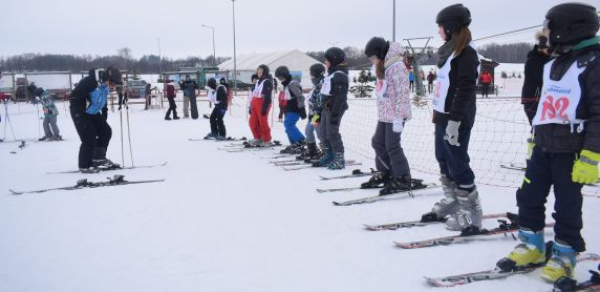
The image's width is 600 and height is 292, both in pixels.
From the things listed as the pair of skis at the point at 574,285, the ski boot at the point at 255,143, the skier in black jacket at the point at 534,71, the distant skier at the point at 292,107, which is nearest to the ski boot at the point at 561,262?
the pair of skis at the point at 574,285

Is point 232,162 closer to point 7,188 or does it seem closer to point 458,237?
point 7,188

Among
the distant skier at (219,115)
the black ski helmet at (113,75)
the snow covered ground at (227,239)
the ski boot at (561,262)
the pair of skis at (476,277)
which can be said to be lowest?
the snow covered ground at (227,239)

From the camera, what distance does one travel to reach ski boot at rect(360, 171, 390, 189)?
632 cm

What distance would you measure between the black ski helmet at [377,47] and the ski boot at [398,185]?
1.59m

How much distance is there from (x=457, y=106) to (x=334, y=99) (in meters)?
3.65

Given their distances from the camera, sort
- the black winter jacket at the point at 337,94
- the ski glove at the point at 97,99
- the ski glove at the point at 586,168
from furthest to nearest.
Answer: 1. the ski glove at the point at 97,99
2. the black winter jacket at the point at 337,94
3. the ski glove at the point at 586,168

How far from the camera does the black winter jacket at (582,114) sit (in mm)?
2805

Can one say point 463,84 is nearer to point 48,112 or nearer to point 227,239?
point 227,239

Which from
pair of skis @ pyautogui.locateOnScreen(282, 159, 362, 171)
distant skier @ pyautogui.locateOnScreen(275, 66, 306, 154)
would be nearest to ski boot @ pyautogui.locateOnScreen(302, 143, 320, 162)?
pair of skis @ pyautogui.locateOnScreen(282, 159, 362, 171)

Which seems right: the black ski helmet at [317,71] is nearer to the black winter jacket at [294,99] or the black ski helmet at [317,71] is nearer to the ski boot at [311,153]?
the black winter jacket at [294,99]

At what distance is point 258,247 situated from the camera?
13.5ft

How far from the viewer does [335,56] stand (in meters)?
7.60

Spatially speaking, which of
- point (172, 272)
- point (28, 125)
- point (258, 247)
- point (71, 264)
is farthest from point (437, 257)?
point (28, 125)

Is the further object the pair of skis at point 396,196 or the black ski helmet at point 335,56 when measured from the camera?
the black ski helmet at point 335,56
